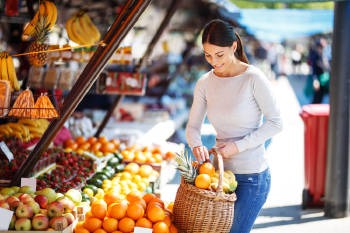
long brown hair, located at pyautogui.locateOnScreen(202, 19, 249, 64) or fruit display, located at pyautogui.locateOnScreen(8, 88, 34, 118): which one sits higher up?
long brown hair, located at pyautogui.locateOnScreen(202, 19, 249, 64)

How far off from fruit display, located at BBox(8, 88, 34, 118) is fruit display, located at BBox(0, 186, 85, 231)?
0.58 metres

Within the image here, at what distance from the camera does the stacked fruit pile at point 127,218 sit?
2.96m

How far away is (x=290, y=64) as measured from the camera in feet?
102

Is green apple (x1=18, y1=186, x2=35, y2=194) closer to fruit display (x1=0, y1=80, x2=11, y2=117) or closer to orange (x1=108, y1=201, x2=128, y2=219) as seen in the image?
fruit display (x1=0, y1=80, x2=11, y2=117)

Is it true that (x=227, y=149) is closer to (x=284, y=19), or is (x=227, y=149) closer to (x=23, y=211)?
(x=23, y=211)

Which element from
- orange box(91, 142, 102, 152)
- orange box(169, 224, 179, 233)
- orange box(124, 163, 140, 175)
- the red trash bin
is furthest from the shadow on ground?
orange box(169, 224, 179, 233)

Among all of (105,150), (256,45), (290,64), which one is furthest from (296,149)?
(290,64)

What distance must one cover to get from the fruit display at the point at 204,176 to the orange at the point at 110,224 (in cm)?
57

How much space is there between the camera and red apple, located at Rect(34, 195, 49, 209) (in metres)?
3.13

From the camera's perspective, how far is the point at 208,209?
2.66 m

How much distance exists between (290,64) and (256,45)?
9.72m

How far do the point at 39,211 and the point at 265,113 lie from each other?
163 cm

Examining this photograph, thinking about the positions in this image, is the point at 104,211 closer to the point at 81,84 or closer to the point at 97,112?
the point at 81,84

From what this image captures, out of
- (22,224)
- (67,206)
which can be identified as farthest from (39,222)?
(67,206)
